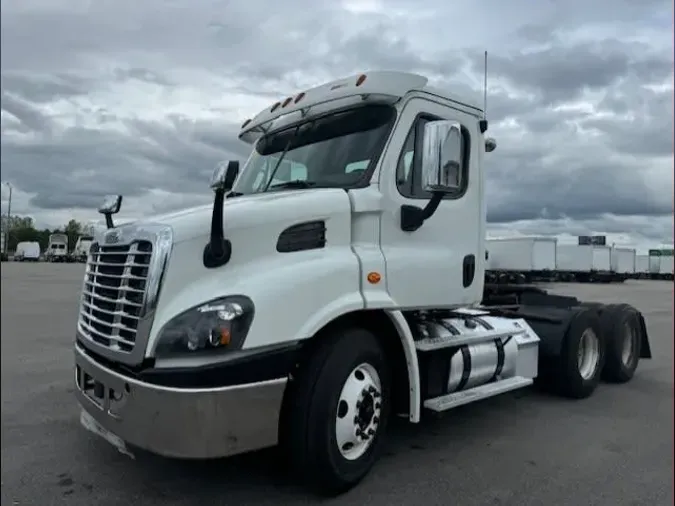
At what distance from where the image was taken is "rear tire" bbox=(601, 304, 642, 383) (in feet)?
25.8

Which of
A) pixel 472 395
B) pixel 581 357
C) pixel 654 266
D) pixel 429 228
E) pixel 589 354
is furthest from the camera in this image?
pixel 654 266

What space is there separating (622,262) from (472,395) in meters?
54.2

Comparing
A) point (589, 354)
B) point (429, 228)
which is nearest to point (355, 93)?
point (429, 228)

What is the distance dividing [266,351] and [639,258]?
209 ft

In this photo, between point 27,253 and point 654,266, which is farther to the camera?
point 27,253

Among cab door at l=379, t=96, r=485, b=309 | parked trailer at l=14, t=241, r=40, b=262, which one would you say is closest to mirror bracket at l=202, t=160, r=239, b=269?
cab door at l=379, t=96, r=485, b=309

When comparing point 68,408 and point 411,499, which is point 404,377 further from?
point 68,408

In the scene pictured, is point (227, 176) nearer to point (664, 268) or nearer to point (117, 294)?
point (117, 294)

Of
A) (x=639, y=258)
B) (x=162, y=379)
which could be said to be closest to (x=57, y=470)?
(x=162, y=379)

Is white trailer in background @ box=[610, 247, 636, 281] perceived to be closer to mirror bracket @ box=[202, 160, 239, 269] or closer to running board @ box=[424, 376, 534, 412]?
running board @ box=[424, 376, 534, 412]

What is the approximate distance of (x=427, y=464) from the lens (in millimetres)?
4691

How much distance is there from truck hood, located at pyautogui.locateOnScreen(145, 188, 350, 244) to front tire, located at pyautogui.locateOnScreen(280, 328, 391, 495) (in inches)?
33.6

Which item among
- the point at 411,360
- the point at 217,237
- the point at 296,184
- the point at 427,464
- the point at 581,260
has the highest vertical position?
the point at 581,260

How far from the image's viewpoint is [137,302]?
3.68 m
